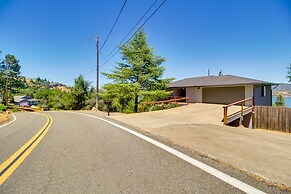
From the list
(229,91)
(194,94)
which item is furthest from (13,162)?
(194,94)

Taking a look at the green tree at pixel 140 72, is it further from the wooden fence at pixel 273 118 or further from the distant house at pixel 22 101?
the distant house at pixel 22 101

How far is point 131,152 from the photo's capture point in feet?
15.1

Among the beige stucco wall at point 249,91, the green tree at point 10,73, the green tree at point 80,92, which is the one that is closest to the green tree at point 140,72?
the beige stucco wall at point 249,91

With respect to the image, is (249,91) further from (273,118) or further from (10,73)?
(10,73)

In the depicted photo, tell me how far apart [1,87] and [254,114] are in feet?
234

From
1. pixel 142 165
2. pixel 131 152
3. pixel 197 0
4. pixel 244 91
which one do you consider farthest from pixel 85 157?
pixel 244 91

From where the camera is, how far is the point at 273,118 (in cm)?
1352

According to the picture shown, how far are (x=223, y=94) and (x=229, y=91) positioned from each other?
821 mm

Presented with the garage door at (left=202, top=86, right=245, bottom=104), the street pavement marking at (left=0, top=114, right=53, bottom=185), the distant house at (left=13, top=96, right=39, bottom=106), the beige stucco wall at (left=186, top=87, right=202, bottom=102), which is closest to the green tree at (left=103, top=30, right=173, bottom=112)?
the beige stucco wall at (left=186, top=87, right=202, bottom=102)

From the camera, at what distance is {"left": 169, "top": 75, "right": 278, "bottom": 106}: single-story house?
18.1m

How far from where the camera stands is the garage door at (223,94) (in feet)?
62.9

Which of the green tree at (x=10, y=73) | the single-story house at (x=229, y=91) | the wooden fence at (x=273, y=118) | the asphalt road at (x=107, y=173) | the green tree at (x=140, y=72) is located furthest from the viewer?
the green tree at (x=10, y=73)

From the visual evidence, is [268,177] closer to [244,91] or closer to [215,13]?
[215,13]

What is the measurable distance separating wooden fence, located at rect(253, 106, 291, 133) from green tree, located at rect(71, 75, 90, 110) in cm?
3881
